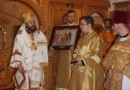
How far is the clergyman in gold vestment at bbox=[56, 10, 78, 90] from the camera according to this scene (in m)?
5.04

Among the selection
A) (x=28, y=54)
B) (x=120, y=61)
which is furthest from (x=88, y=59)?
(x=120, y=61)

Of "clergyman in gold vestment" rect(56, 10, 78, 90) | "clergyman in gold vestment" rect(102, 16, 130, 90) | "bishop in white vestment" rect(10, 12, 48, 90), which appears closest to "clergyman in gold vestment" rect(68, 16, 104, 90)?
"bishop in white vestment" rect(10, 12, 48, 90)

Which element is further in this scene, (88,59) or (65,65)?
(65,65)

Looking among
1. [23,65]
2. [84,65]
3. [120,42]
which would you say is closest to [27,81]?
[23,65]

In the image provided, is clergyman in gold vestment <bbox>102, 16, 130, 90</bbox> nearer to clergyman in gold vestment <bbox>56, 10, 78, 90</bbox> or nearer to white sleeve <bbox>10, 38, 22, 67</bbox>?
white sleeve <bbox>10, 38, 22, 67</bbox>

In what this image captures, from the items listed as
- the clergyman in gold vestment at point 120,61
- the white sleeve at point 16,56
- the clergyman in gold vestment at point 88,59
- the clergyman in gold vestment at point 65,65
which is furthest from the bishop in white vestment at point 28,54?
the clergyman in gold vestment at point 120,61

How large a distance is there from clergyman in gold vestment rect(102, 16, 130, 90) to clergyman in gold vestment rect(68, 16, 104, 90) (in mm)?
878

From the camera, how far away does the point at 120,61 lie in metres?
3.15

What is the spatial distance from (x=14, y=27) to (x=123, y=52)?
2.69 m

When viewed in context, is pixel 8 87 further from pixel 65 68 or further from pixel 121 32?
pixel 121 32

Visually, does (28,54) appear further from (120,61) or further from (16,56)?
(120,61)

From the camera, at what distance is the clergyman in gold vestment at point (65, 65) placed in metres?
5.04

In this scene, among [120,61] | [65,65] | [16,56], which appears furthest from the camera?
[65,65]

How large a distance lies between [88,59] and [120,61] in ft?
3.46
